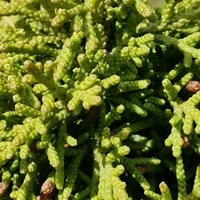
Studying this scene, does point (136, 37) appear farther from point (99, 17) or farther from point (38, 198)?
point (38, 198)

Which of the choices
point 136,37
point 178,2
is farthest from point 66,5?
point 178,2

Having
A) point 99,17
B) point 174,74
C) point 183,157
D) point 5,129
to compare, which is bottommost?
point 183,157

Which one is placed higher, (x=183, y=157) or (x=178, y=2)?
(x=178, y=2)

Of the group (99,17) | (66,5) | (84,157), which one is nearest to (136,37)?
(99,17)

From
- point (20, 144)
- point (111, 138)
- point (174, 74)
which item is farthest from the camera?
point (174, 74)

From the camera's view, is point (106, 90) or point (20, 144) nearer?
point (20, 144)

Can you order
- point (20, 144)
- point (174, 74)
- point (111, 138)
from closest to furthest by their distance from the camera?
point (20, 144) → point (111, 138) → point (174, 74)
